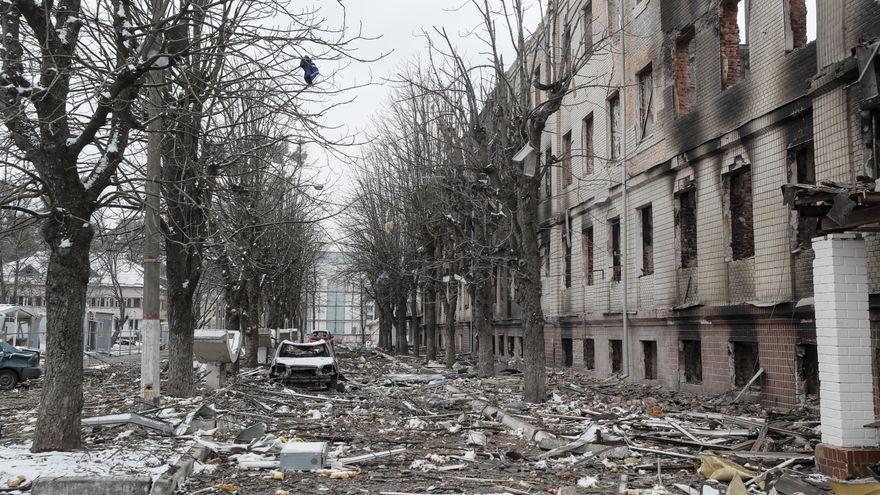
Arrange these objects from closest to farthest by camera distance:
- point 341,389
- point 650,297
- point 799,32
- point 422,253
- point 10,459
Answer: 1. point 10,459
2. point 799,32
3. point 650,297
4. point 341,389
5. point 422,253

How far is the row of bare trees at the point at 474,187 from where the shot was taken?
626 inches

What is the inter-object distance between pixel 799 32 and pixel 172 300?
1308 cm

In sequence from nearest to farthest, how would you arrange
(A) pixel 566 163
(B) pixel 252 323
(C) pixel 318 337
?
(A) pixel 566 163 < (B) pixel 252 323 < (C) pixel 318 337

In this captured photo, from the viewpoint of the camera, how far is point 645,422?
1206 cm

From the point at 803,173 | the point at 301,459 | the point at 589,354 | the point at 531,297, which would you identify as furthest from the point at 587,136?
the point at 301,459

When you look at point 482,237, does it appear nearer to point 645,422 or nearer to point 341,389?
point 341,389

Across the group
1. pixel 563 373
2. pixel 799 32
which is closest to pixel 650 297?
pixel 563 373

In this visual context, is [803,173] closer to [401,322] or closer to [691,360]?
[691,360]

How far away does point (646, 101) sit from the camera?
19.9 metres

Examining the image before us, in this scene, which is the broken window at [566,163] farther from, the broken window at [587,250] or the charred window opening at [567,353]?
the charred window opening at [567,353]

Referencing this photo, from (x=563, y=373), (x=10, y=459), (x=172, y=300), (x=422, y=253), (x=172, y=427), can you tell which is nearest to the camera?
(x=10, y=459)

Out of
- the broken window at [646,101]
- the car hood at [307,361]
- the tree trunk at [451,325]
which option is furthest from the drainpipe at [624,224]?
the tree trunk at [451,325]

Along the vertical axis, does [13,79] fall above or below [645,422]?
above

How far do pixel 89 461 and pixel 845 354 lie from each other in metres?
8.34
